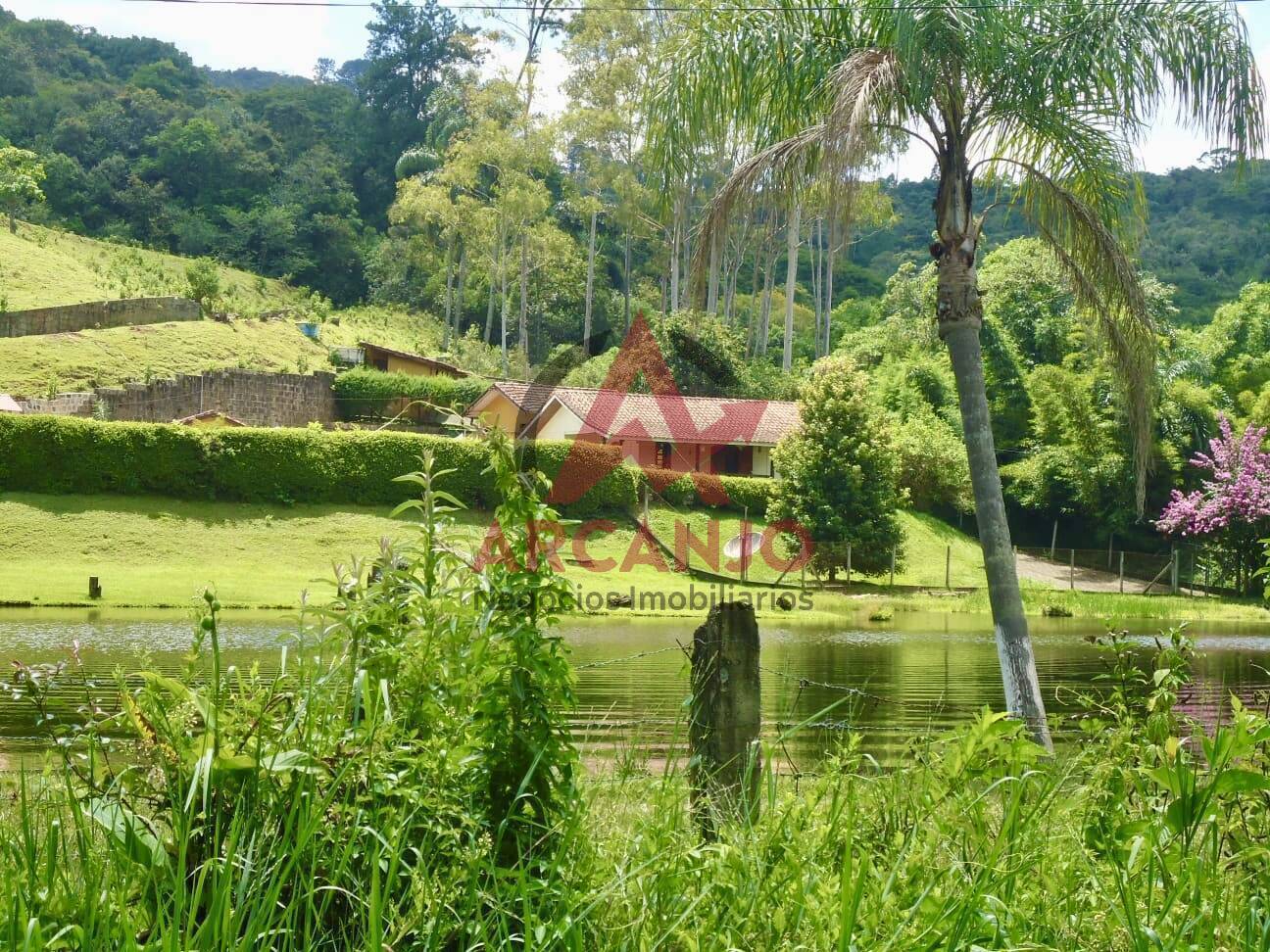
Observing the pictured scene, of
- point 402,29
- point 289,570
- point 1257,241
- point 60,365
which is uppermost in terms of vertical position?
point 402,29

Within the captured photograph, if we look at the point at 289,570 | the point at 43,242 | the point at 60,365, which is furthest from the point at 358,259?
the point at 289,570

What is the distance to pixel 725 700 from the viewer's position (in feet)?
11.1

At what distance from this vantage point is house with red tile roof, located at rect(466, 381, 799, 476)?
3133 cm

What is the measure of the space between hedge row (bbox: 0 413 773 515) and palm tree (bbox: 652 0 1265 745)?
16.3 meters

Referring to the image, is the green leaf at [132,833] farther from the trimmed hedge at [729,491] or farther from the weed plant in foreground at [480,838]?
the trimmed hedge at [729,491]

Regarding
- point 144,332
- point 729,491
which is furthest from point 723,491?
point 144,332

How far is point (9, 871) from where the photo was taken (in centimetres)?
181

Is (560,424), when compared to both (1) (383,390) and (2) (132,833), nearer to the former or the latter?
(1) (383,390)

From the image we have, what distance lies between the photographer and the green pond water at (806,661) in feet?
26.7

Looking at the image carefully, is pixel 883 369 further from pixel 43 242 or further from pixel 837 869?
pixel 837 869

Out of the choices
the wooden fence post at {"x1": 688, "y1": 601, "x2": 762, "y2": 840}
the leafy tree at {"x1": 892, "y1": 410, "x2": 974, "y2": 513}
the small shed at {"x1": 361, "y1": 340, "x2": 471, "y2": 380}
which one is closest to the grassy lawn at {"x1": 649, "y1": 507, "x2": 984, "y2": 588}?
the leafy tree at {"x1": 892, "y1": 410, "x2": 974, "y2": 513}

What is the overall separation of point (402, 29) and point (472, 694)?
71161 millimetres

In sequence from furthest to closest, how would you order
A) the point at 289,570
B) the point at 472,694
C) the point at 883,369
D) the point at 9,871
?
the point at 883,369, the point at 289,570, the point at 472,694, the point at 9,871

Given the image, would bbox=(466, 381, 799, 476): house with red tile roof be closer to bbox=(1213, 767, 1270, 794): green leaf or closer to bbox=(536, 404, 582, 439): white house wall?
bbox=(536, 404, 582, 439): white house wall
